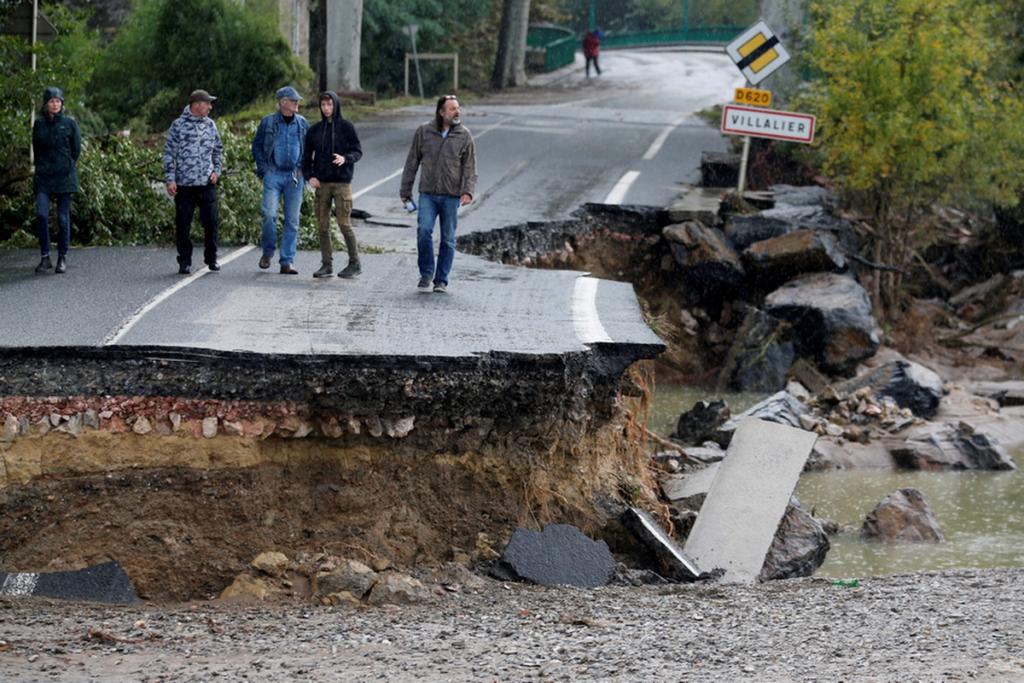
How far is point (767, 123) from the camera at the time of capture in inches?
765

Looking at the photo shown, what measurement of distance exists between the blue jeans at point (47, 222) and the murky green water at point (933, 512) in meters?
6.43

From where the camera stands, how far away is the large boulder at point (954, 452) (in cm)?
1483

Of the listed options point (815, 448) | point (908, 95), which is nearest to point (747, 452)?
point (815, 448)

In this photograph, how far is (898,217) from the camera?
20.6 metres

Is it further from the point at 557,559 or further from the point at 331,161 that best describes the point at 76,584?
the point at 331,161

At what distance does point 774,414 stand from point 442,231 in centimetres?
453

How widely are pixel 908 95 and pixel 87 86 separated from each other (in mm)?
17652

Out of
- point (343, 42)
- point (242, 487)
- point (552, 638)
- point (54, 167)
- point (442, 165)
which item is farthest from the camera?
point (343, 42)

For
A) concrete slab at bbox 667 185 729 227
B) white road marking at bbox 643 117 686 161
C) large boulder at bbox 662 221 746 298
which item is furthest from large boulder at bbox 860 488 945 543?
white road marking at bbox 643 117 686 161

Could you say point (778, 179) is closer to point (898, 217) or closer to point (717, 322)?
point (898, 217)

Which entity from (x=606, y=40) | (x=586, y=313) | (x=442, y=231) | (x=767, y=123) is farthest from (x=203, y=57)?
(x=606, y=40)

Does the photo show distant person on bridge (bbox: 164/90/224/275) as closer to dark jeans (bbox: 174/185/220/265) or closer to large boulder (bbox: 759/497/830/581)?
dark jeans (bbox: 174/185/220/265)

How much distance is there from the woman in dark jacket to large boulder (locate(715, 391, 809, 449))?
651 centimetres

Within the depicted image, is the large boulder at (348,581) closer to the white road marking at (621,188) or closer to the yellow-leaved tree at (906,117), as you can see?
the white road marking at (621,188)
